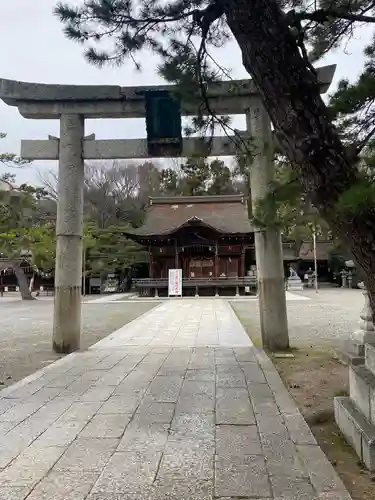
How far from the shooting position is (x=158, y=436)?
2725 mm

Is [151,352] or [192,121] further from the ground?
[192,121]

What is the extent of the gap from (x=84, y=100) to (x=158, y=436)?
Result: 4.99 meters

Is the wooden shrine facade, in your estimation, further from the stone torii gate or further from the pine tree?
the pine tree

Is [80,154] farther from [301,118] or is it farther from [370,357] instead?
[370,357]

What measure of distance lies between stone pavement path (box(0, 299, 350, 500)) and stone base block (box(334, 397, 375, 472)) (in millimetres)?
252

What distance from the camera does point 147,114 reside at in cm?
600

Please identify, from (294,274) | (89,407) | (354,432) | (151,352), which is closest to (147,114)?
(151,352)

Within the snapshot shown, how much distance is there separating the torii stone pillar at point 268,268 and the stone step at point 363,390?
9.86ft

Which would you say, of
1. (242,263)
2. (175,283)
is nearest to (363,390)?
(175,283)

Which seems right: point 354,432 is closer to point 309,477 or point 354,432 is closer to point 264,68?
point 309,477

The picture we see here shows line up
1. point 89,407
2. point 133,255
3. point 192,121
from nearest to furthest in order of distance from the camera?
point 89,407
point 192,121
point 133,255

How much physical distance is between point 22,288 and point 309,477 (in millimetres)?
21523

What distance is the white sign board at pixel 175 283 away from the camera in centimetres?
2227

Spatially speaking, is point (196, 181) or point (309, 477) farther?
point (196, 181)
